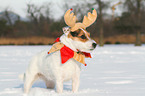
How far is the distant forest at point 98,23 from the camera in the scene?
83.4 ft

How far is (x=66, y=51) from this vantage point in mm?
3523

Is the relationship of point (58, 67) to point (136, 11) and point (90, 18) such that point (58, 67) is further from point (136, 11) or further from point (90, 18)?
point (136, 11)

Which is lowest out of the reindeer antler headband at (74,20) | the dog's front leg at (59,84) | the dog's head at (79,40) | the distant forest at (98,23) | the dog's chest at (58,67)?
the dog's front leg at (59,84)

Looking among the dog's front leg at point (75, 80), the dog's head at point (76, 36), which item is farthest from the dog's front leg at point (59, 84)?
the dog's head at point (76, 36)

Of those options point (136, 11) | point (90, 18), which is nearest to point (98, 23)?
point (136, 11)

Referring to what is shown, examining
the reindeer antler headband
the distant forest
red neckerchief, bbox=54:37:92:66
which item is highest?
the distant forest

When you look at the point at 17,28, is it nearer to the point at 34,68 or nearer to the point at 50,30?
the point at 50,30

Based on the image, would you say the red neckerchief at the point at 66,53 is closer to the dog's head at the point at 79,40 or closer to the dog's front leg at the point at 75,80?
the dog's head at the point at 79,40

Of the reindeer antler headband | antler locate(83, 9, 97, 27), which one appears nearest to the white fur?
the reindeer antler headband

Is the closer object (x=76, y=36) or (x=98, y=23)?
(x=76, y=36)

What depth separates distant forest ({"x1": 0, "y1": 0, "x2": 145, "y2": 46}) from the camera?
25406mm

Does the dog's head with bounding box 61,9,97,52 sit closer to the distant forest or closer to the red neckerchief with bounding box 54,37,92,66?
the red neckerchief with bounding box 54,37,92,66

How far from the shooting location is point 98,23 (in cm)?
2661

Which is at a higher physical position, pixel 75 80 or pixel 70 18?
pixel 70 18
